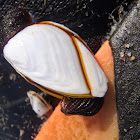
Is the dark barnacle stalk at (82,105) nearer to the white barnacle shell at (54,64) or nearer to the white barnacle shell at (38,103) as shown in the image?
the white barnacle shell at (54,64)

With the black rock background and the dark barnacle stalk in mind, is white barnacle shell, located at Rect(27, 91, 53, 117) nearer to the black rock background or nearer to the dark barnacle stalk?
the black rock background

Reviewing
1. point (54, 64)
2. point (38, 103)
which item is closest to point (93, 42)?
point (54, 64)

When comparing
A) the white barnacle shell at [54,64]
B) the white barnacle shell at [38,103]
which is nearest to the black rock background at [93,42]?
the white barnacle shell at [38,103]

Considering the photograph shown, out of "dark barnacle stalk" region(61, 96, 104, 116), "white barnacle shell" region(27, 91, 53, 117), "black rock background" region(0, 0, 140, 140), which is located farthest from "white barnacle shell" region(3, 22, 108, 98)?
"white barnacle shell" region(27, 91, 53, 117)

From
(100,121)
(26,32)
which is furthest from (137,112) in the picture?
(26,32)

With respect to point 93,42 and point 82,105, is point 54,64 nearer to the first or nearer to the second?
point 82,105

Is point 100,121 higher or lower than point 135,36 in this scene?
lower

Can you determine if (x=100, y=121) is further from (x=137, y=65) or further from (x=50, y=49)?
(x=50, y=49)
